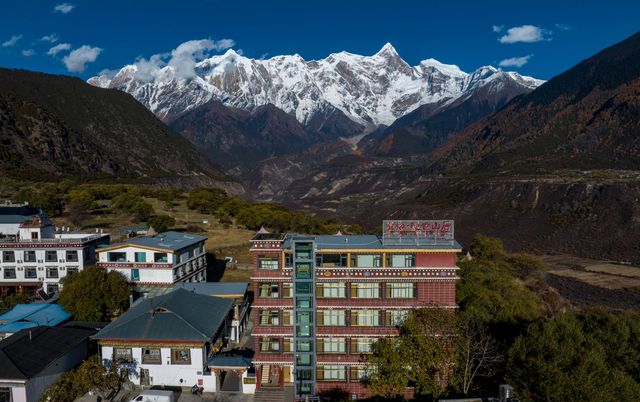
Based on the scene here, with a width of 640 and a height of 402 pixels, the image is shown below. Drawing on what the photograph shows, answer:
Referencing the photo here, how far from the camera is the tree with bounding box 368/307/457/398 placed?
1310 inches

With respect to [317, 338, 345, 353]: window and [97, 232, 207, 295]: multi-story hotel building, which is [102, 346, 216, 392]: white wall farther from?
[97, 232, 207, 295]: multi-story hotel building

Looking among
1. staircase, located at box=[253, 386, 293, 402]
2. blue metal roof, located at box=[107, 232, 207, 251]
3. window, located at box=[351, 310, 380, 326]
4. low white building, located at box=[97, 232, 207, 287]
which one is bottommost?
staircase, located at box=[253, 386, 293, 402]

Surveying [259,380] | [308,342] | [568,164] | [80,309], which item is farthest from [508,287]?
[568,164]

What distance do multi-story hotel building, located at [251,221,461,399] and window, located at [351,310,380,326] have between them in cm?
8

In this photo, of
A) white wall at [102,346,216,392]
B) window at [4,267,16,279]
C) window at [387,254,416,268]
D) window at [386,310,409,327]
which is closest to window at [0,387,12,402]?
white wall at [102,346,216,392]

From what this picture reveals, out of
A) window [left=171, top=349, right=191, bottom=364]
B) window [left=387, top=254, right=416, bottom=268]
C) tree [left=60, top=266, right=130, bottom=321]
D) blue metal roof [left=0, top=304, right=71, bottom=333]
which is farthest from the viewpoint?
tree [left=60, top=266, right=130, bottom=321]

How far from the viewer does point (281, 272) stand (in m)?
36.6

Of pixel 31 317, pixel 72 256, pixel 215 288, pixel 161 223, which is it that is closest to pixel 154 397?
pixel 215 288

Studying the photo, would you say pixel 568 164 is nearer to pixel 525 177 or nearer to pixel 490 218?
pixel 525 177

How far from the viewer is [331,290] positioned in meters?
36.8

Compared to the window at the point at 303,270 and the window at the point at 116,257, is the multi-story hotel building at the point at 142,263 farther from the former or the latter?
the window at the point at 303,270

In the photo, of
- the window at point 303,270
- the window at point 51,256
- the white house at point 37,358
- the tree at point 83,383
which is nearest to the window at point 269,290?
the window at point 303,270

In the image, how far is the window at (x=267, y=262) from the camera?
36656 millimetres

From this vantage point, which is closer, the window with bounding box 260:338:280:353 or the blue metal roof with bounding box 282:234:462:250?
the blue metal roof with bounding box 282:234:462:250
